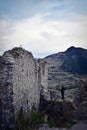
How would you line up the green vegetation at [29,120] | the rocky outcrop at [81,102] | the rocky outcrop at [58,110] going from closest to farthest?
the green vegetation at [29,120]
the rocky outcrop at [58,110]
the rocky outcrop at [81,102]

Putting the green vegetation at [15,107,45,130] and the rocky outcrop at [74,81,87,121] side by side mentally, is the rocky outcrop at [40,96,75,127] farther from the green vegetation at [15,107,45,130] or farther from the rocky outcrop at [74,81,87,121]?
the green vegetation at [15,107,45,130]

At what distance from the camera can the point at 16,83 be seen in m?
17.0

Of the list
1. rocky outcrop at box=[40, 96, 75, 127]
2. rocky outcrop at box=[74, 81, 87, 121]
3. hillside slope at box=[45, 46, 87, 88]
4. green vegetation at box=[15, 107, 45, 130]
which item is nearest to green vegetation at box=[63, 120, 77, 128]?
rocky outcrop at box=[40, 96, 75, 127]

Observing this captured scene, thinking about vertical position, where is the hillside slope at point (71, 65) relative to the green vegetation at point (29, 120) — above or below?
above

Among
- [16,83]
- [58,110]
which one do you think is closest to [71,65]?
[58,110]

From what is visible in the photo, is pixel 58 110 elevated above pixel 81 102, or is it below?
below

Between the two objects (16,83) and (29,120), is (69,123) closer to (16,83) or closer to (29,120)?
(29,120)

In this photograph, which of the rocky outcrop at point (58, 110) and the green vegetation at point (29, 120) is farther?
the rocky outcrop at point (58, 110)

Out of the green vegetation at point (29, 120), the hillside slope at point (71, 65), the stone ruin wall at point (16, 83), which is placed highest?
the hillside slope at point (71, 65)

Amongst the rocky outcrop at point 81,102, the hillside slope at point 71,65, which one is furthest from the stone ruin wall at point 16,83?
the hillside slope at point 71,65

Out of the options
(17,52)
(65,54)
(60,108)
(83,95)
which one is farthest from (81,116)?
(65,54)

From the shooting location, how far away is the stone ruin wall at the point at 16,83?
52.7ft

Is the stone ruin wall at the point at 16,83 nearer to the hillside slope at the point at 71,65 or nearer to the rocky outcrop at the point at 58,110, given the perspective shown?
the rocky outcrop at the point at 58,110

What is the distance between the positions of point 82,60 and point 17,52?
87.9 feet
